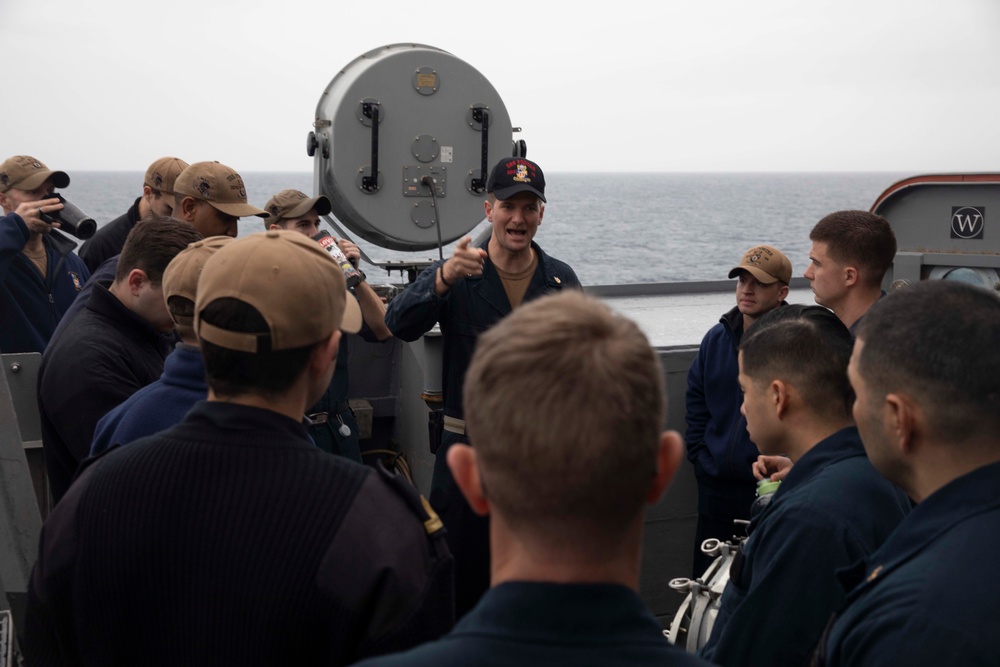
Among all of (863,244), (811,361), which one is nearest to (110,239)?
(863,244)

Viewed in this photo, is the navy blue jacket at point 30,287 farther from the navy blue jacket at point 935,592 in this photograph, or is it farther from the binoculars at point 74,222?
the navy blue jacket at point 935,592

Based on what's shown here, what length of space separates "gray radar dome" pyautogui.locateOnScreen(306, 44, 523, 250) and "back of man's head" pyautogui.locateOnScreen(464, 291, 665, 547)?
15.1ft

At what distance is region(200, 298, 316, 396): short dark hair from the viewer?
1824 mm

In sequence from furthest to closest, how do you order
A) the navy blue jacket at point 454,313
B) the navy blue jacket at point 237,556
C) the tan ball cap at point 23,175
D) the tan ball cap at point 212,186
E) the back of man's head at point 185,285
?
the tan ball cap at point 23,175 → the navy blue jacket at point 454,313 → the tan ball cap at point 212,186 → the back of man's head at point 185,285 → the navy blue jacket at point 237,556

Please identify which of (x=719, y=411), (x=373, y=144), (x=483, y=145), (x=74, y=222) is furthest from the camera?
(x=483, y=145)

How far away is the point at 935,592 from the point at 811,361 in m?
0.93

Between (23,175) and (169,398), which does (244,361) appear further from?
(23,175)

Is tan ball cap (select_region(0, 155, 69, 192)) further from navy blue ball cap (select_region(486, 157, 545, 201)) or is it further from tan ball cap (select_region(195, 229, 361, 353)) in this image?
tan ball cap (select_region(195, 229, 361, 353))

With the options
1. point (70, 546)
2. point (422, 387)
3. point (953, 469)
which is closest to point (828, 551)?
point (953, 469)

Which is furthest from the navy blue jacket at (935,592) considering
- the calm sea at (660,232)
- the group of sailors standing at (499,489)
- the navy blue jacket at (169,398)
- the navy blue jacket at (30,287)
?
the calm sea at (660,232)

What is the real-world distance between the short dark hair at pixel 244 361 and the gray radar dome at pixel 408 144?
387 cm

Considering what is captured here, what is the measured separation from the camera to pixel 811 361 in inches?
100

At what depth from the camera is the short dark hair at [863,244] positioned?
13.4 ft

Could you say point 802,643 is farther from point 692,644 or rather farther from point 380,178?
point 380,178
